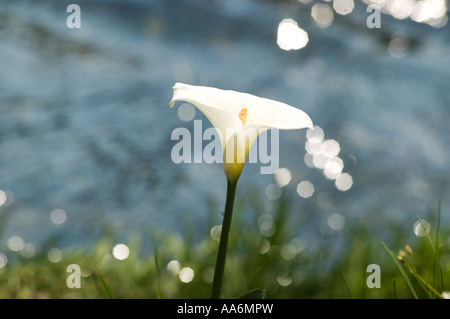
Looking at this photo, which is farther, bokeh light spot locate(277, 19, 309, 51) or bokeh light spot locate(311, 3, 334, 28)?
bokeh light spot locate(311, 3, 334, 28)

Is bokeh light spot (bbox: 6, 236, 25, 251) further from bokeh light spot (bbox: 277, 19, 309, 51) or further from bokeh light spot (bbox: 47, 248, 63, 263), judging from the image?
bokeh light spot (bbox: 277, 19, 309, 51)

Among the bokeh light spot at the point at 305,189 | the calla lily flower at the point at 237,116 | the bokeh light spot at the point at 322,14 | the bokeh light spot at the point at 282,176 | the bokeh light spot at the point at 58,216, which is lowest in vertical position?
the bokeh light spot at the point at 58,216

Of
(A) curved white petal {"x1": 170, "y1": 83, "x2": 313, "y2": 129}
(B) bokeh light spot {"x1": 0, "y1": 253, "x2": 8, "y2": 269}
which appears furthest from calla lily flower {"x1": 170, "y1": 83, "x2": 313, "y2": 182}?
(B) bokeh light spot {"x1": 0, "y1": 253, "x2": 8, "y2": 269}

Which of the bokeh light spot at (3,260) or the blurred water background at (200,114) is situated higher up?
the blurred water background at (200,114)

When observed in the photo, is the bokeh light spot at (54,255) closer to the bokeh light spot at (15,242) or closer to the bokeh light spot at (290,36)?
the bokeh light spot at (15,242)

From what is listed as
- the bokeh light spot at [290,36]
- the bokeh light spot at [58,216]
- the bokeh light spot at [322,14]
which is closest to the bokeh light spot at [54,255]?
the bokeh light spot at [58,216]

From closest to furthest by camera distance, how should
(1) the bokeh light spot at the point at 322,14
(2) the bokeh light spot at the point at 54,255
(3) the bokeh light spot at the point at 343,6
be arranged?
(2) the bokeh light spot at the point at 54,255 → (1) the bokeh light spot at the point at 322,14 → (3) the bokeh light spot at the point at 343,6
